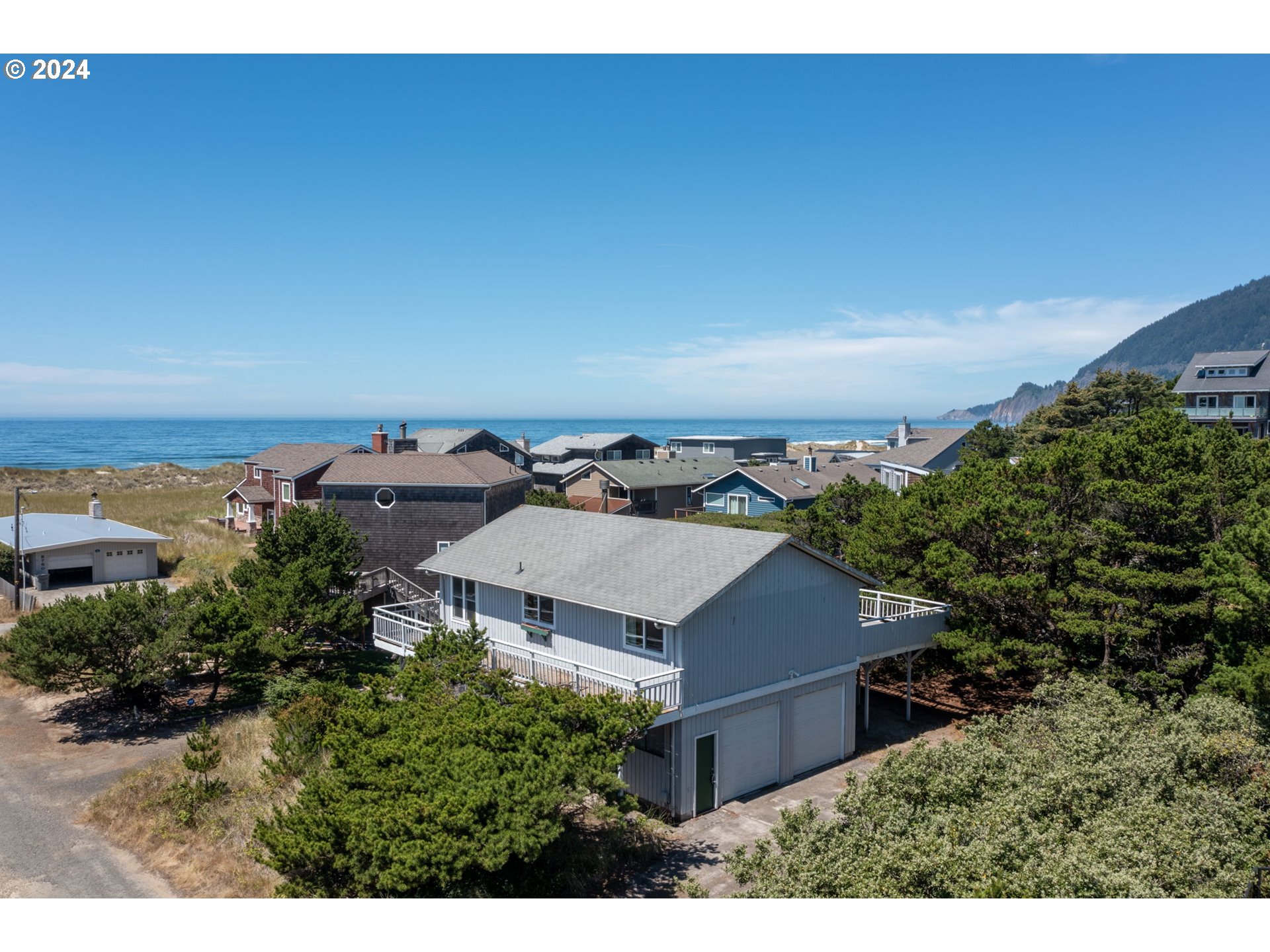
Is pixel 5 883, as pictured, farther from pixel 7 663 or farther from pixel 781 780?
pixel 781 780

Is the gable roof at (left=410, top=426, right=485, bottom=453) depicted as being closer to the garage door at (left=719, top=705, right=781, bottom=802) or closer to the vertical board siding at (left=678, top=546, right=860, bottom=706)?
the vertical board siding at (left=678, top=546, right=860, bottom=706)

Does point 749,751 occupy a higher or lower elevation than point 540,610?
lower

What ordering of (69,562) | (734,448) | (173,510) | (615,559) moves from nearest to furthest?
(615,559), (69,562), (173,510), (734,448)

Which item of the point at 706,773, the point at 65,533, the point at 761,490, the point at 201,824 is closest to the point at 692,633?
the point at 706,773

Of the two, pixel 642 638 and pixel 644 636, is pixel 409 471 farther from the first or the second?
pixel 644 636

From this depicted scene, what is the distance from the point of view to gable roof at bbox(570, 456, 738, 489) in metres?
56.1

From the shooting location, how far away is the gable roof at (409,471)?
31.8m

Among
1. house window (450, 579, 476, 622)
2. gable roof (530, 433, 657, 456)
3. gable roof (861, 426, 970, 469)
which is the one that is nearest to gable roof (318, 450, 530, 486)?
house window (450, 579, 476, 622)

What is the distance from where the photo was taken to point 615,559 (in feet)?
63.4

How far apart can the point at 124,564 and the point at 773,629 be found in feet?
116

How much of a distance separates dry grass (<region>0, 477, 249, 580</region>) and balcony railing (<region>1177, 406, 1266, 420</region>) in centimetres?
6631

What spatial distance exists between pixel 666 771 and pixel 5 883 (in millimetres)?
12119

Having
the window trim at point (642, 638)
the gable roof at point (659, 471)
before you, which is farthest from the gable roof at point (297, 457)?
the window trim at point (642, 638)

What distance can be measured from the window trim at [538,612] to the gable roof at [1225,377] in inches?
2555
